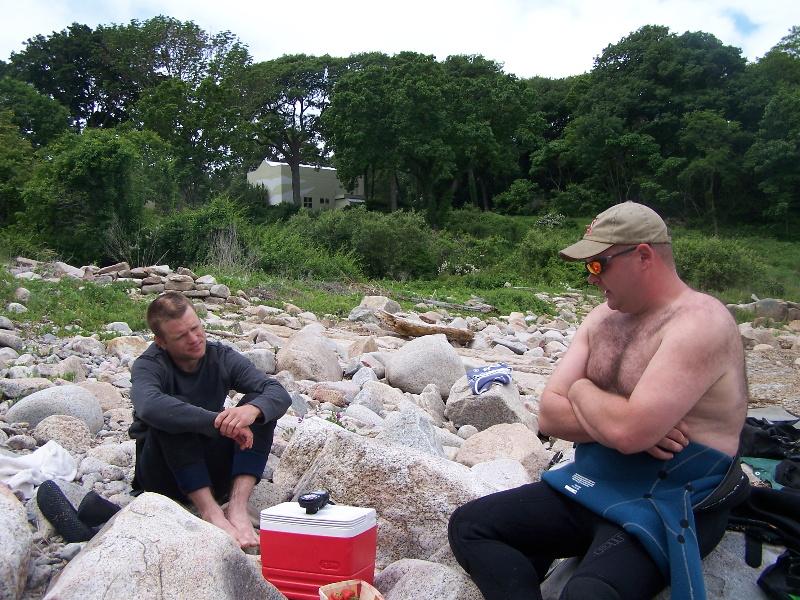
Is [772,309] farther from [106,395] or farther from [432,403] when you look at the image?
[106,395]

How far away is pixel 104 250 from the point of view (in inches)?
761

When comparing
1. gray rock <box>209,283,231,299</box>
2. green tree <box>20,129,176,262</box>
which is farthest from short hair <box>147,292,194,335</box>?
green tree <box>20,129,176,262</box>

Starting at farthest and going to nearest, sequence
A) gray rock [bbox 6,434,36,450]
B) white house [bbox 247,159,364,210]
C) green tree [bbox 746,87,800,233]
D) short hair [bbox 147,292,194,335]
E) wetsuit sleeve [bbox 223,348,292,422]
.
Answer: white house [bbox 247,159,364,210] → green tree [bbox 746,87,800,233] → gray rock [bbox 6,434,36,450] → short hair [bbox 147,292,194,335] → wetsuit sleeve [bbox 223,348,292,422]

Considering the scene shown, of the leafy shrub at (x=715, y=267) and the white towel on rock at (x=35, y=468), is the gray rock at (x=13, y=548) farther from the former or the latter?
the leafy shrub at (x=715, y=267)

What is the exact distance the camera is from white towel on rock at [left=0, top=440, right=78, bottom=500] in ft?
11.7

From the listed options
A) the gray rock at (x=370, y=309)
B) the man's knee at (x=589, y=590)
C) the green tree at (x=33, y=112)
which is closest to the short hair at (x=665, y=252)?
the man's knee at (x=589, y=590)

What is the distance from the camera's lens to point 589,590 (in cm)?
218

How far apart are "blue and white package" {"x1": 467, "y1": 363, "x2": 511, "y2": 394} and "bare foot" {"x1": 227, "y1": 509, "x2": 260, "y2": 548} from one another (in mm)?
3123

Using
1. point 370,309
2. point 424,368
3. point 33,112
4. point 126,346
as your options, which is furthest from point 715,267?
point 33,112

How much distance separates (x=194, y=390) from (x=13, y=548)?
4.10ft

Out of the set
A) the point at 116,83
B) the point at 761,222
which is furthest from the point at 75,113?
the point at 761,222

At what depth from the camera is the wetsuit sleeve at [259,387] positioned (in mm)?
3510

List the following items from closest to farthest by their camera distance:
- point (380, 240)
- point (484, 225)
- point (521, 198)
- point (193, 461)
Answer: point (193, 461) < point (380, 240) < point (484, 225) < point (521, 198)

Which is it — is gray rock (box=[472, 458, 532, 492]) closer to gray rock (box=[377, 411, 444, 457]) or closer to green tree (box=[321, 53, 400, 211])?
gray rock (box=[377, 411, 444, 457])
